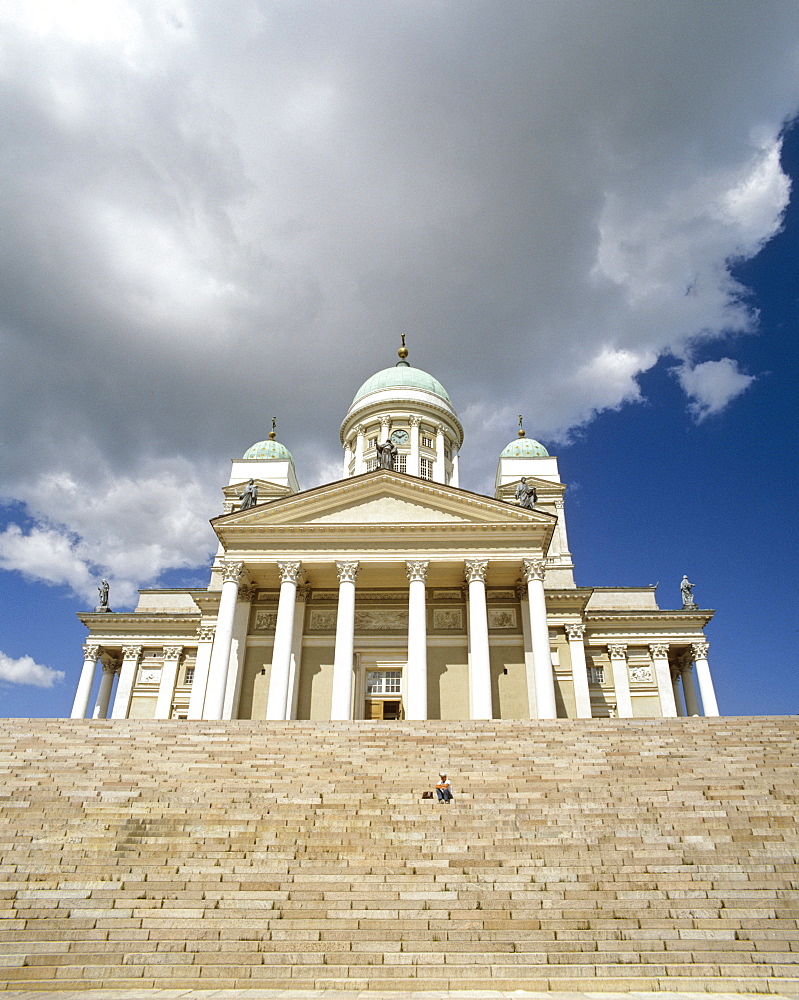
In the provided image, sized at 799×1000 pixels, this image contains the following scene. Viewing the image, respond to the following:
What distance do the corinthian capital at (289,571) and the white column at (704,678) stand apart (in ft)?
76.3

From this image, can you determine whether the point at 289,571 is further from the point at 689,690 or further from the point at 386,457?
the point at 689,690

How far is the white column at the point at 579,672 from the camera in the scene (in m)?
30.6

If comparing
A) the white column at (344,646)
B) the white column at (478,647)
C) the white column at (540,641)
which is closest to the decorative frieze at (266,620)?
the white column at (344,646)

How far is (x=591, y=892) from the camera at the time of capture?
9.93 m

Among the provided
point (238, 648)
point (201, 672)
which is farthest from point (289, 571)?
point (201, 672)

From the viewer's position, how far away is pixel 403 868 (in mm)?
10594

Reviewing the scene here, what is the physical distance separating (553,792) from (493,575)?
1539 centimetres

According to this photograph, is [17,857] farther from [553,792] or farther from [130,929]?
[553,792]

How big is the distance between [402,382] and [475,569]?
2273 centimetres

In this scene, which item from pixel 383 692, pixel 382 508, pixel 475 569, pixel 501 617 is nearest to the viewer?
pixel 475 569

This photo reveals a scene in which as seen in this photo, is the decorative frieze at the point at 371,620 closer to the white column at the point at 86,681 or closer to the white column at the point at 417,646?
the white column at the point at 417,646

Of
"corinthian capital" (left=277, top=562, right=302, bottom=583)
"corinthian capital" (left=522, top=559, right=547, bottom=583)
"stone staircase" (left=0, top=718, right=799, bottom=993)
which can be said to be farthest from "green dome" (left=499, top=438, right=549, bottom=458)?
Result: "stone staircase" (left=0, top=718, right=799, bottom=993)

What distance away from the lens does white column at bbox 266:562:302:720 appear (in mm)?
25234

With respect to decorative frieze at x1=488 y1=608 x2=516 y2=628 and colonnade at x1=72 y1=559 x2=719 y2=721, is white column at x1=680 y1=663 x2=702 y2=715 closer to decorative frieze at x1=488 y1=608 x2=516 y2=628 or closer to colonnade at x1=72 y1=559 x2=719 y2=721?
colonnade at x1=72 y1=559 x2=719 y2=721
